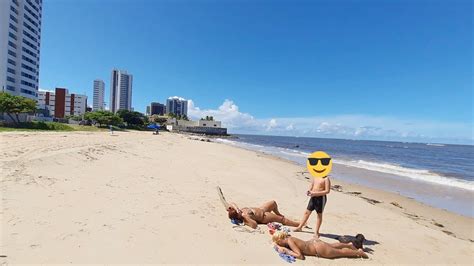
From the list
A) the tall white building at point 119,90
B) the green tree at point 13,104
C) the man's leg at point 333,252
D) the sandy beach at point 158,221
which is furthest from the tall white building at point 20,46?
the tall white building at point 119,90

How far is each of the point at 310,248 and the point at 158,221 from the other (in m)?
2.98

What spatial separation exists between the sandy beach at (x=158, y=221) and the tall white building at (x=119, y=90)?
18402 centimetres

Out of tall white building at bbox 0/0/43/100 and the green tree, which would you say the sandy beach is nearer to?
the green tree

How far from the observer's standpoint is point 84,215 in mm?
5656

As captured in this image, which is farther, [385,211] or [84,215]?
[385,211]

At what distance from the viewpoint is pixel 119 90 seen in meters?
184

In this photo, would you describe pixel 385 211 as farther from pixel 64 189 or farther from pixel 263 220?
pixel 64 189

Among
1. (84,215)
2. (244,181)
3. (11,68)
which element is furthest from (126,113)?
(84,215)

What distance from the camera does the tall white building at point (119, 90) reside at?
7129 inches

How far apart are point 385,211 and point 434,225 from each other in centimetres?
143

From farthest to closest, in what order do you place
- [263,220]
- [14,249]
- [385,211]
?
1. [385,211]
2. [263,220]
3. [14,249]

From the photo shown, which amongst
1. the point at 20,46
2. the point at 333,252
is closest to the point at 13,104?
the point at 333,252

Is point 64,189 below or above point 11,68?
below

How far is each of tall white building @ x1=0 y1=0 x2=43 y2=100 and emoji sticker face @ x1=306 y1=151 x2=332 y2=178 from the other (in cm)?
7813
